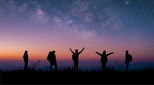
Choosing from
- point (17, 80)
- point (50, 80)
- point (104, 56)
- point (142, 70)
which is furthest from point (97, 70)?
point (17, 80)

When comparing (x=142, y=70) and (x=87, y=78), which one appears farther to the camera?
(x=142, y=70)

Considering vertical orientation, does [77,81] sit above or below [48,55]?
below

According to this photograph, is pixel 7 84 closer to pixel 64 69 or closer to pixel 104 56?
pixel 64 69

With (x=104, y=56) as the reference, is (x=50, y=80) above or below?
below

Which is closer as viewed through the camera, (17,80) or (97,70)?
(17,80)

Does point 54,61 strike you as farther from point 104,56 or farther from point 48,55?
point 104,56

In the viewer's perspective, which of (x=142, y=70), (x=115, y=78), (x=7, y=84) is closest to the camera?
(x=7, y=84)

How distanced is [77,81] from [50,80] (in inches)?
60.6

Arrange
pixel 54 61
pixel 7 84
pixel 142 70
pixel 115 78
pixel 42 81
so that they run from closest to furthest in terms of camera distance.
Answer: pixel 7 84 → pixel 42 81 → pixel 115 78 → pixel 142 70 → pixel 54 61

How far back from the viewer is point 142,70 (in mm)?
12289

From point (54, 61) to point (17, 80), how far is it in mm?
3898

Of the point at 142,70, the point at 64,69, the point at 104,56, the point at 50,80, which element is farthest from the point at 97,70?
the point at 50,80

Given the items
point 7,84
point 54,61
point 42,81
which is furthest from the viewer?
point 54,61

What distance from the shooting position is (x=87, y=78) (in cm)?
1018
